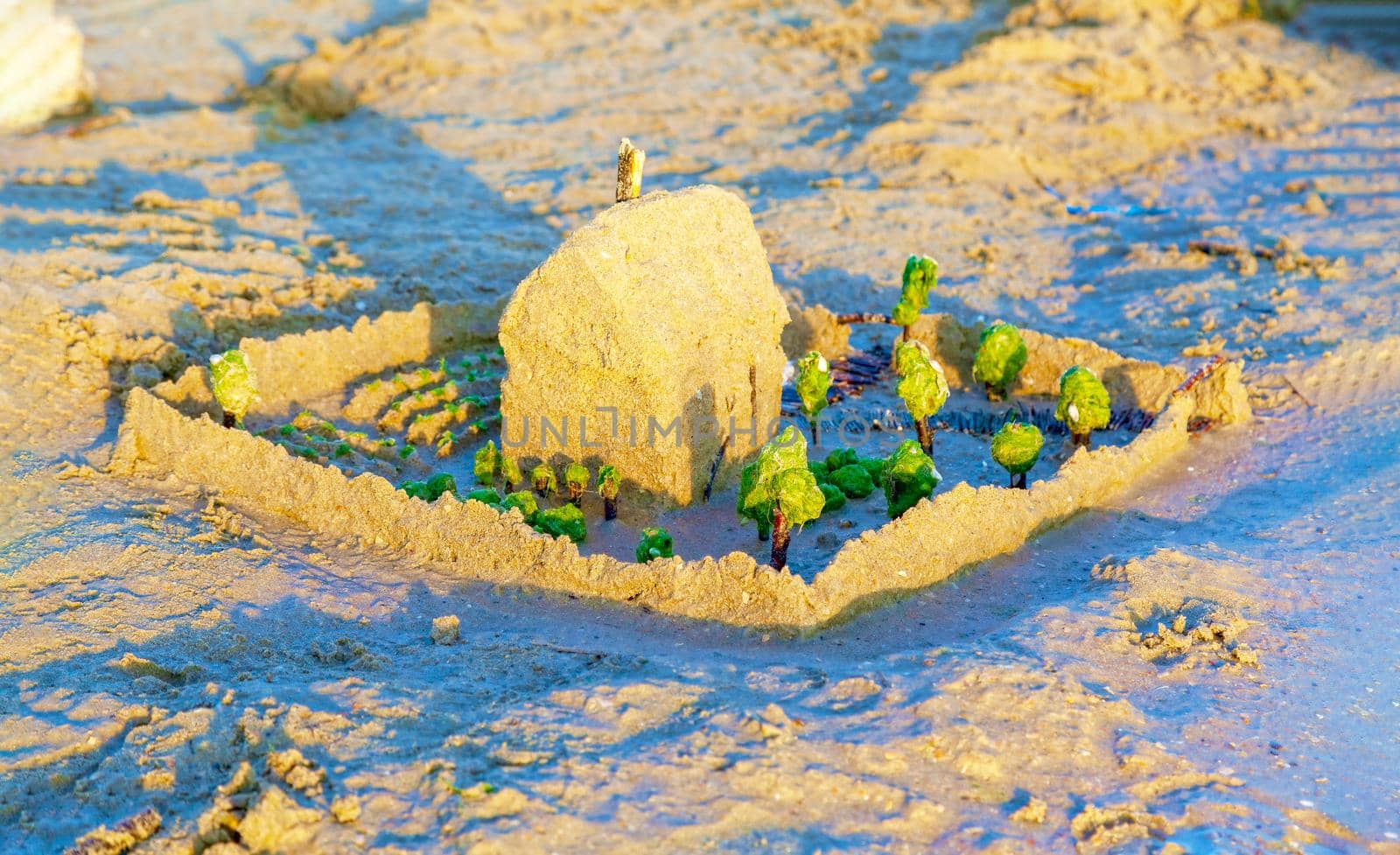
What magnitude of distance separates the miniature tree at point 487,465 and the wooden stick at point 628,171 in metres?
1.44

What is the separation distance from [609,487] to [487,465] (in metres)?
0.76

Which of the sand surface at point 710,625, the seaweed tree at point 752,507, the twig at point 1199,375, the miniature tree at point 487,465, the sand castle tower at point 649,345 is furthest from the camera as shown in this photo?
the twig at point 1199,375

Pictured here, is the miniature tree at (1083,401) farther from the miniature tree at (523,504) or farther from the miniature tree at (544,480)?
the miniature tree at (523,504)

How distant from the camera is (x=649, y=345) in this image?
593 centimetres

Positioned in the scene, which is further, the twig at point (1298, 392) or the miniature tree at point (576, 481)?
the twig at point (1298, 392)

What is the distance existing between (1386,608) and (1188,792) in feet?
6.22

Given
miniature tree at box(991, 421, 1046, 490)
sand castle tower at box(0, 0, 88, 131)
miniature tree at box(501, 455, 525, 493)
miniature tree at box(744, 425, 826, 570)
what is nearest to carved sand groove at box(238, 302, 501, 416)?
miniature tree at box(501, 455, 525, 493)

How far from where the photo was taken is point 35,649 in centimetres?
485

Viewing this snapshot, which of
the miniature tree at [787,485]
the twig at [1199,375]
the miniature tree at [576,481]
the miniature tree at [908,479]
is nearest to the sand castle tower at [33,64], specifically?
→ the miniature tree at [576,481]

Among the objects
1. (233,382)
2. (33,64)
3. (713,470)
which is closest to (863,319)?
(713,470)

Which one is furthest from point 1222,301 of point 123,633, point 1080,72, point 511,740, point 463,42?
point 463,42

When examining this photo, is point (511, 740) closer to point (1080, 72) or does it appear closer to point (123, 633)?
point (123, 633)

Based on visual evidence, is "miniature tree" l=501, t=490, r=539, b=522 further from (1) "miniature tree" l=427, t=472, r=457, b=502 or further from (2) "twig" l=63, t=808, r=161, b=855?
(2) "twig" l=63, t=808, r=161, b=855

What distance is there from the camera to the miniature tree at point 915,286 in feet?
25.2
